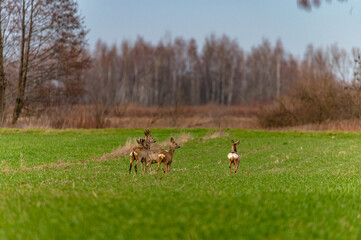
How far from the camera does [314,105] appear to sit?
4338 centimetres

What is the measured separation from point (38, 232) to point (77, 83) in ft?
117

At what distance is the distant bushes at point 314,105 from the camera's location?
41.5m

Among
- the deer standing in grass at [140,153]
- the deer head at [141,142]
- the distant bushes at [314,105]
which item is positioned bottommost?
the deer standing in grass at [140,153]

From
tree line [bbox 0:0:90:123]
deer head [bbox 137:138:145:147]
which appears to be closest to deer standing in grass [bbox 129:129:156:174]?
deer head [bbox 137:138:145:147]

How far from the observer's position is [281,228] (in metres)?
4.72

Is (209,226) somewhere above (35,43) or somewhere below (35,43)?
below

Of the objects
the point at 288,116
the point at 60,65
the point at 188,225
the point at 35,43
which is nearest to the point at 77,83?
the point at 60,65

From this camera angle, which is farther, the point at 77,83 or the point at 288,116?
the point at 288,116

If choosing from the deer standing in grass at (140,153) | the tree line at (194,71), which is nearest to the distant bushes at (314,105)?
the tree line at (194,71)

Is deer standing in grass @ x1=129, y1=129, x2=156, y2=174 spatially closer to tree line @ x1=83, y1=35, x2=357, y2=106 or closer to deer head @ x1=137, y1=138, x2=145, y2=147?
deer head @ x1=137, y1=138, x2=145, y2=147

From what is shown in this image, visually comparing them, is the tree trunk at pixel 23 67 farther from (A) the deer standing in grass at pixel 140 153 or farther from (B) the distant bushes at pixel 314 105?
(A) the deer standing in grass at pixel 140 153

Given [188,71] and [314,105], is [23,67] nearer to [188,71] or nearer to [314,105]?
[314,105]

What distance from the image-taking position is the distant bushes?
1635 inches

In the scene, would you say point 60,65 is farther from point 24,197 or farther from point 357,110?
point 24,197
